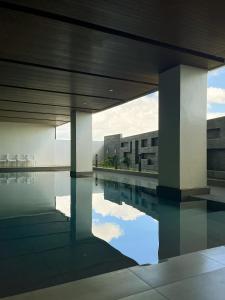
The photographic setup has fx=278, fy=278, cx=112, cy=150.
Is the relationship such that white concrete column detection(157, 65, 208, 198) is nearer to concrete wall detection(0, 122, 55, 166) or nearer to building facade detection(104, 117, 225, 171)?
building facade detection(104, 117, 225, 171)

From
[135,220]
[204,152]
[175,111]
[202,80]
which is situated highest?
[202,80]

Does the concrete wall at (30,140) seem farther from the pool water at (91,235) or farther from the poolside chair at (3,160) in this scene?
the pool water at (91,235)

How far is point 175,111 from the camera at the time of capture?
6289 millimetres

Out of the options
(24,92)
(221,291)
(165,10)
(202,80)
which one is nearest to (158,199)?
(202,80)

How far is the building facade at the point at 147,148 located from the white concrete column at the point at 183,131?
1791 mm

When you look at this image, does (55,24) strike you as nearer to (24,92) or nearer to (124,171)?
(24,92)

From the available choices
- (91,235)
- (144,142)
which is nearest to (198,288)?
(91,235)

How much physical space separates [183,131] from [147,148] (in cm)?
645

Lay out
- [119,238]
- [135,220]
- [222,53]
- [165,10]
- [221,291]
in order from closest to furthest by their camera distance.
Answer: [221,291] < [119,238] < [165,10] < [135,220] < [222,53]

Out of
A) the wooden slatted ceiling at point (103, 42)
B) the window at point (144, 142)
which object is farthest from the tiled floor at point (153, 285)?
the window at point (144, 142)

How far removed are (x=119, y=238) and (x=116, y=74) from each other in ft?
15.8

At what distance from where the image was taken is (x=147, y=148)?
12.6 meters

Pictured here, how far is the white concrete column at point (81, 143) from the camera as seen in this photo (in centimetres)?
1255

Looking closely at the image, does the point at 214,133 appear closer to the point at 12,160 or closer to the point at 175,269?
the point at 175,269
